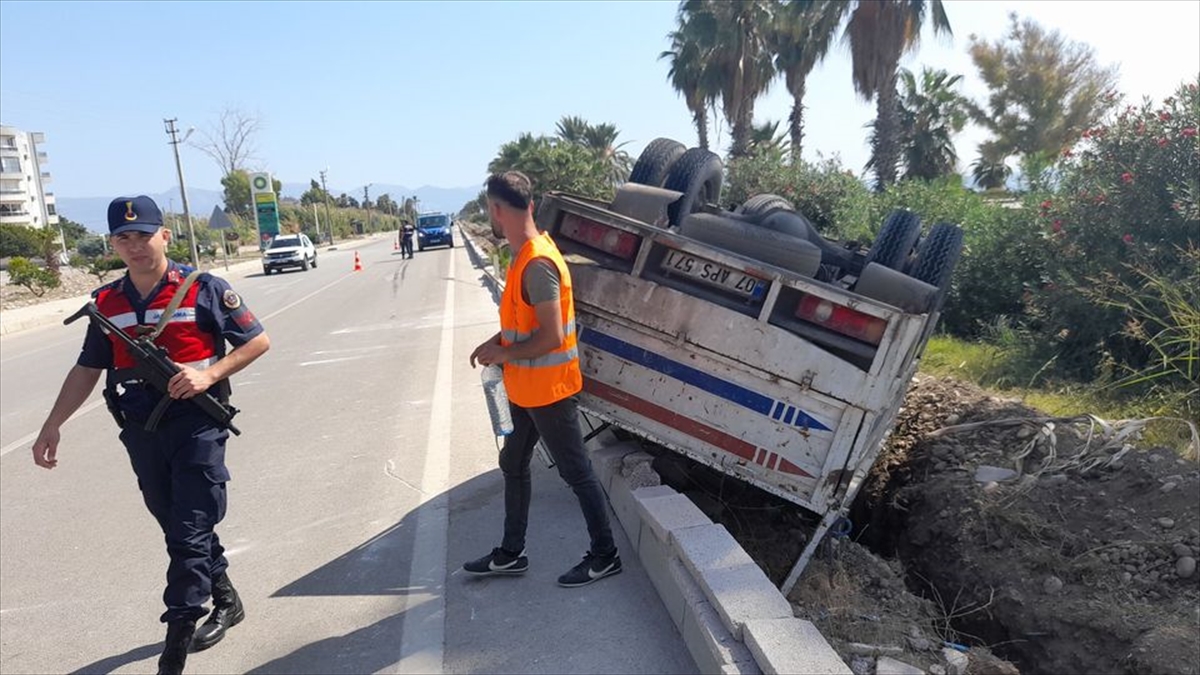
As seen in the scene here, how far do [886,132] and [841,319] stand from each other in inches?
836

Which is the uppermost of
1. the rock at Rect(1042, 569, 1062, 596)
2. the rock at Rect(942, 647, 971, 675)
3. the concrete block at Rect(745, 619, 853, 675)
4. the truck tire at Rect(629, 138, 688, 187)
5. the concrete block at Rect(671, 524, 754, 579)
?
the truck tire at Rect(629, 138, 688, 187)

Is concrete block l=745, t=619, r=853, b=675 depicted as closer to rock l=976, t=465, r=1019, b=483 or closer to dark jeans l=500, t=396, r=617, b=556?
dark jeans l=500, t=396, r=617, b=556

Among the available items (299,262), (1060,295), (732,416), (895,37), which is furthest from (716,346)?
(299,262)

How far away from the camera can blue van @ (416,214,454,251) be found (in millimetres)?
43562

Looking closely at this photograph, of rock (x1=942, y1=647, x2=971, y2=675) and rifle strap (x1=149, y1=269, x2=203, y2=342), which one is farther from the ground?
rifle strap (x1=149, y1=269, x2=203, y2=342)

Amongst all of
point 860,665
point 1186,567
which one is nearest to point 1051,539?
point 1186,567

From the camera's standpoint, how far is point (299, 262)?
1244 inches

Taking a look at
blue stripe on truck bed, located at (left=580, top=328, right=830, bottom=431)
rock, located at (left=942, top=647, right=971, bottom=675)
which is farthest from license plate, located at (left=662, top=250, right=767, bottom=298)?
rock, located at (left=942, top=647, right=971, bottom=675)

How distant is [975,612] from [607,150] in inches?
1650

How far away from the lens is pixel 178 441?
3018mm

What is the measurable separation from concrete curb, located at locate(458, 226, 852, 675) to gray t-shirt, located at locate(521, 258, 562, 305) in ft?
3.63

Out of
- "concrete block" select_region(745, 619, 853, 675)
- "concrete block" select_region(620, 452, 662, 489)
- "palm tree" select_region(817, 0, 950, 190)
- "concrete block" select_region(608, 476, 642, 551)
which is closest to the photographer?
"concrete block" select_region(745, 619, 853, 675)

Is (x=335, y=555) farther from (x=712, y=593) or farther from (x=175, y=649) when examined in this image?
(x=712, y=593)

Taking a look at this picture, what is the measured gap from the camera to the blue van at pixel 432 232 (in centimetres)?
4356
